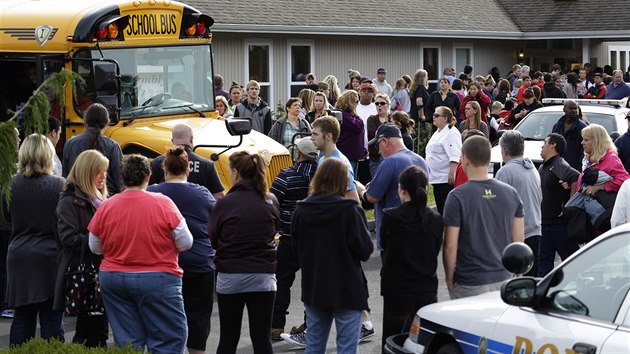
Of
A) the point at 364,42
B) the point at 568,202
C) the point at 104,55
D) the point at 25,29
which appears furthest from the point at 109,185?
the point at 364,42

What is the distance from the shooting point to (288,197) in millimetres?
9305

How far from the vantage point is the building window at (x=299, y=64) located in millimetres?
25344

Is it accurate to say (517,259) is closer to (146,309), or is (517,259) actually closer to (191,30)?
(146,309)

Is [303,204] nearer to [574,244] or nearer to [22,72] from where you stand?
[574,244]

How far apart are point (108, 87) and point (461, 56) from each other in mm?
21459

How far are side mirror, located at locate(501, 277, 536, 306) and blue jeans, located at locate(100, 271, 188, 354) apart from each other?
7.71ft

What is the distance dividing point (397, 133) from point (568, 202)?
6.57ft

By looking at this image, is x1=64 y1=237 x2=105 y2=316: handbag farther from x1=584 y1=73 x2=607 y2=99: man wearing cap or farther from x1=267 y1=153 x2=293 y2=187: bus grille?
x1=584 y1=73 x2=607 y2=99: man wearing cap

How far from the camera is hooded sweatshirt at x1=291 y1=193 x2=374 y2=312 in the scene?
24.1 feet

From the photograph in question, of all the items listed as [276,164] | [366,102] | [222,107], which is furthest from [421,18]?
[276,164]

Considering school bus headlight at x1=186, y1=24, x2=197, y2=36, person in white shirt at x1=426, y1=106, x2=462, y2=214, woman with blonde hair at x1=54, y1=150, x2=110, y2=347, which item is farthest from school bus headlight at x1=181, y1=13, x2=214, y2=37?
woman with blonde hair at x1=54, y1=150, x2=110, y2=347

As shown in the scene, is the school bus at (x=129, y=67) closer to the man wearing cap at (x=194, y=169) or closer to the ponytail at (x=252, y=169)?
the man wearing cap at (x=194, y=169)

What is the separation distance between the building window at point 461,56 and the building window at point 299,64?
6.50m

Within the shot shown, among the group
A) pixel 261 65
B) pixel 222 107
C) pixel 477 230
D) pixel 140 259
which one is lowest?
pixel 140 259
